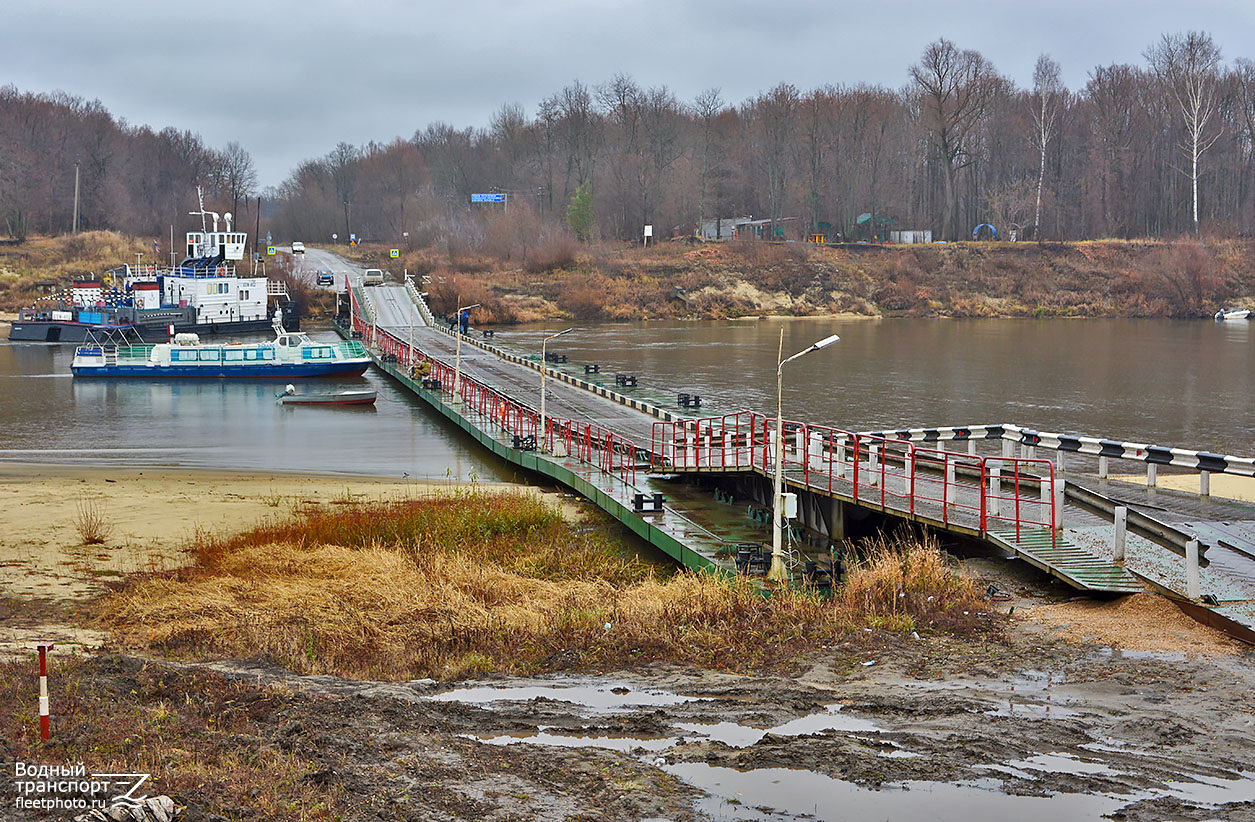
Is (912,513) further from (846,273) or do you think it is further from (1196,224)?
(1196,224)

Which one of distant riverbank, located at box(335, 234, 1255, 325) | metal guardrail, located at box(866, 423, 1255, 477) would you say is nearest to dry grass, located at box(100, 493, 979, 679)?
metal guardrail, located at box(866, 423, 1255, 477)

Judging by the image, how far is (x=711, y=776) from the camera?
1083 centimetres

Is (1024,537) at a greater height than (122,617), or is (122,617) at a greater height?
(1024,537)

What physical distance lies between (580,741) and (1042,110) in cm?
12737

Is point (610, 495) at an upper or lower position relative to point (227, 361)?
lower

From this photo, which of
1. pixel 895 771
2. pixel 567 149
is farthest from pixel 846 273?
pixel 895 771

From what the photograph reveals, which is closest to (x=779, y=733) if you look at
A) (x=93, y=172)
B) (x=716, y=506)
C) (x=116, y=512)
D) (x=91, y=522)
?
(x=716, y=506)

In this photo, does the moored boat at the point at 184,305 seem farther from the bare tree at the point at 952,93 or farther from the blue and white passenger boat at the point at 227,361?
the bare tree at the point at 952,93

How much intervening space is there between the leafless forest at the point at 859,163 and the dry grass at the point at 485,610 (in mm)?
94789

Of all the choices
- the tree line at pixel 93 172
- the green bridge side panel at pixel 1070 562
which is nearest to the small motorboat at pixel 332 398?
the green bridge side panel at pixel 1070 562

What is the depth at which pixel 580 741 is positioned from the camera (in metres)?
11.7

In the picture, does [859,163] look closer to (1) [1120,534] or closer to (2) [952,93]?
(2) [952,93]

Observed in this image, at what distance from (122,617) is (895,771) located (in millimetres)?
12401

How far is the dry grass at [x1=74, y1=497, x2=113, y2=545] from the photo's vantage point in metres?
23.9
